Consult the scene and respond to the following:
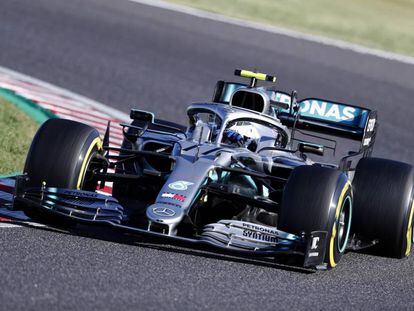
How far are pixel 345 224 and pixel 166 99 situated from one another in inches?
332

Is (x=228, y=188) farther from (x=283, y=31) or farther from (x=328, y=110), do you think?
(x=283, y=31)

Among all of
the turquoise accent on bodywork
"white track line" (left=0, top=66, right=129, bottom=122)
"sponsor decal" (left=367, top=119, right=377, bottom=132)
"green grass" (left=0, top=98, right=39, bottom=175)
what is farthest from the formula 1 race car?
"white track line" (left=0, top=66, right=129, bottom=122)

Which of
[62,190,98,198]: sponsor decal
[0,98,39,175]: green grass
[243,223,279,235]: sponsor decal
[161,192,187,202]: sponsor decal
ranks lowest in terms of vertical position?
[0,98,39,175]: green grass

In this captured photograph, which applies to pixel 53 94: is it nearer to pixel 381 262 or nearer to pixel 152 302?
pixel 381 262

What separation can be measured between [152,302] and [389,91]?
13.2 metres

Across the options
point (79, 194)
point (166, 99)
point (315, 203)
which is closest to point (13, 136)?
point (79, 194)

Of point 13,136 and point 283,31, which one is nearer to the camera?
point 13,136

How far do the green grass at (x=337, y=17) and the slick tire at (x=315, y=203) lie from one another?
13917 mm

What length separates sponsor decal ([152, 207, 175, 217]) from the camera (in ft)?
26.2

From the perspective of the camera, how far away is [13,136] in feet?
40.7

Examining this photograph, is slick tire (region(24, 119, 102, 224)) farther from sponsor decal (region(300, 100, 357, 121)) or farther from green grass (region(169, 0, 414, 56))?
green grass (region(169, 0, 414, 56))

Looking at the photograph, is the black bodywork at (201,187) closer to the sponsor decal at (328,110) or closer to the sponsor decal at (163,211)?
the sponsor decal at (163,211)

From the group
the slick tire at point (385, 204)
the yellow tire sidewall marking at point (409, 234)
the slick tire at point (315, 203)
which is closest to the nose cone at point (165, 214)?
the slick tire at point (315, 203)

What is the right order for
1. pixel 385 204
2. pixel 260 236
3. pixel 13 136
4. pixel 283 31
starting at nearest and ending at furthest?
pixel 260 236 < pixel 385 204 < pixel 13 136 < pixel 283 31
